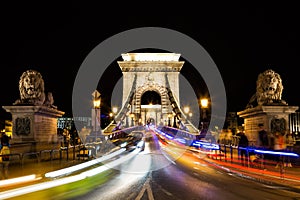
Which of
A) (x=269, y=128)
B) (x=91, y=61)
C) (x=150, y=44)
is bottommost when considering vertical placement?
(x=269, y=128)

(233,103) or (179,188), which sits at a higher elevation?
(233,103)

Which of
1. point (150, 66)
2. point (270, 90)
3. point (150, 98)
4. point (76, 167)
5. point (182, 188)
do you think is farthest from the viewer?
point (150, 98)

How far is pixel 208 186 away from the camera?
10492mm

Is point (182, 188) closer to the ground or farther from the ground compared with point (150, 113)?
closer to the ground

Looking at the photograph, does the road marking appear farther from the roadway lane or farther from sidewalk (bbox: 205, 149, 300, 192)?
sidewalk (bbox: 205, 149, 300, 192)

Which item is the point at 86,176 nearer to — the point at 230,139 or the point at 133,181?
the point at 133,181

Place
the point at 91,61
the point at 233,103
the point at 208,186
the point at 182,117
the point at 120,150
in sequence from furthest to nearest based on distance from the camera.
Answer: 1. the point at 182,117
2. the point at 91,61
3. the point at 233,103
4. the point at 120,150
5. the point at 208,186

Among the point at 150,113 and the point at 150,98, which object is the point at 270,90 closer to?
the point at 150,113

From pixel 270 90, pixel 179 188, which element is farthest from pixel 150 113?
pixel 179 188

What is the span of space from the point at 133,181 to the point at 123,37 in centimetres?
7248

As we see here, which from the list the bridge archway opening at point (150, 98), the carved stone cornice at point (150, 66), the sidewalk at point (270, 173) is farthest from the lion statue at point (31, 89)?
the bridge archway opening at point (150, 98)

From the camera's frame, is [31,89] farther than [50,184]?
Yes

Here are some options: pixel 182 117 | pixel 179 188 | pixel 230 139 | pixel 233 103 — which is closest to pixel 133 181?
pixel 179 188

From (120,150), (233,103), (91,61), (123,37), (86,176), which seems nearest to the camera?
(86,176)
